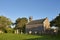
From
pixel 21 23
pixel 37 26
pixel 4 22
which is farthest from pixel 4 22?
pixel 21 23

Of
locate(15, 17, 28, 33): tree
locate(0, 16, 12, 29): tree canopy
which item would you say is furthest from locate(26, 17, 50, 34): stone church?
locate(0, 16, 12, 29): tree canopy

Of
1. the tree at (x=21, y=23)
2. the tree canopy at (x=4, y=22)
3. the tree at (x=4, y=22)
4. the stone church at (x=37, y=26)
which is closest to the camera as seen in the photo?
the tree at (x=4, y=22)

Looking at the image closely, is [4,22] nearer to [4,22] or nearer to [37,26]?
[4,22]

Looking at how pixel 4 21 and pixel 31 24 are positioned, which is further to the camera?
pixel 31 24

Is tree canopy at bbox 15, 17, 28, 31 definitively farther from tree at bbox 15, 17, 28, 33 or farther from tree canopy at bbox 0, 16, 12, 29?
tree canopy at bbox 0, 16, 12, 29

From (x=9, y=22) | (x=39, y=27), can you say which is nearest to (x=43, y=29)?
(x=39, y=27)

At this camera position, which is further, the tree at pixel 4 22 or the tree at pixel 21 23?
the tree at pixel 21 23

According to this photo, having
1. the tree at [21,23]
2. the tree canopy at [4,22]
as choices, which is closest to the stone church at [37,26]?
the tree at [21,23]

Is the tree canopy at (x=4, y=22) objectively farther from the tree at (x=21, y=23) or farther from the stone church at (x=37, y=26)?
the tree at (x=21, y=23)

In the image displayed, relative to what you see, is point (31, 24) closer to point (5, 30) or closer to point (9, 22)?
point (9, 22)

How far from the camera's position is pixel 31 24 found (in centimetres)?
8938

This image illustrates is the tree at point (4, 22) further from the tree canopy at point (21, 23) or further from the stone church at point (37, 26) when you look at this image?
the tree canopy at point (21, 23)

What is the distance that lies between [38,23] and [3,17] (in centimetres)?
2215

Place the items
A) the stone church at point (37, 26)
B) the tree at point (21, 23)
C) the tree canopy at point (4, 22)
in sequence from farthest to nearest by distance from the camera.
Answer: the tree at point (21, 23)
the stone church at point (37, 26)
the tree canopy at point (4, 22)
